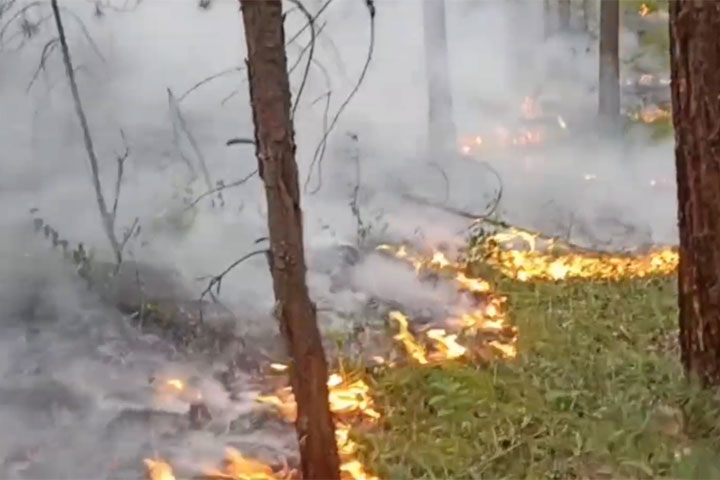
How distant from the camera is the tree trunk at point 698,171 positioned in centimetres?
416

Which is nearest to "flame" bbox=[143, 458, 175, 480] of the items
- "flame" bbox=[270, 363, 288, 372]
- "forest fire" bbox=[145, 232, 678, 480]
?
"forest fire" bbox=[145, 232, 678, 480]

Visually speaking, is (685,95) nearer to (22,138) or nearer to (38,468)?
(38,468)

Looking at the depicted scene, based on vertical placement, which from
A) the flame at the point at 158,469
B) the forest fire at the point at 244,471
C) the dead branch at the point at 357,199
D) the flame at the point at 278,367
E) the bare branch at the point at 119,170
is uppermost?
the bare branch at the point at 119,170

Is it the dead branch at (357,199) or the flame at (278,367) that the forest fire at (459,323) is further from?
the dead branch at (357,199)

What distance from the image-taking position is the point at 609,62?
11250 mm

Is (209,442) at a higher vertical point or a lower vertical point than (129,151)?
lower

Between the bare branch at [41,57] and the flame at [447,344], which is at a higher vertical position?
the bare branch at [41,57]

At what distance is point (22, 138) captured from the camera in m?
6.35

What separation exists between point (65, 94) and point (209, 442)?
120 inches

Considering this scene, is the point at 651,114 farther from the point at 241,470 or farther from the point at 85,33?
the point at 241,470

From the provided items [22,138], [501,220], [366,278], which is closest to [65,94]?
[22,138]

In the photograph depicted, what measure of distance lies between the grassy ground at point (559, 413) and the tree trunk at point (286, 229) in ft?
2.13

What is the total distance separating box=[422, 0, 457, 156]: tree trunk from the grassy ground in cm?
494

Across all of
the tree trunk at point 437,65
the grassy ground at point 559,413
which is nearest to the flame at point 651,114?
the tree trunk at point 437,65
